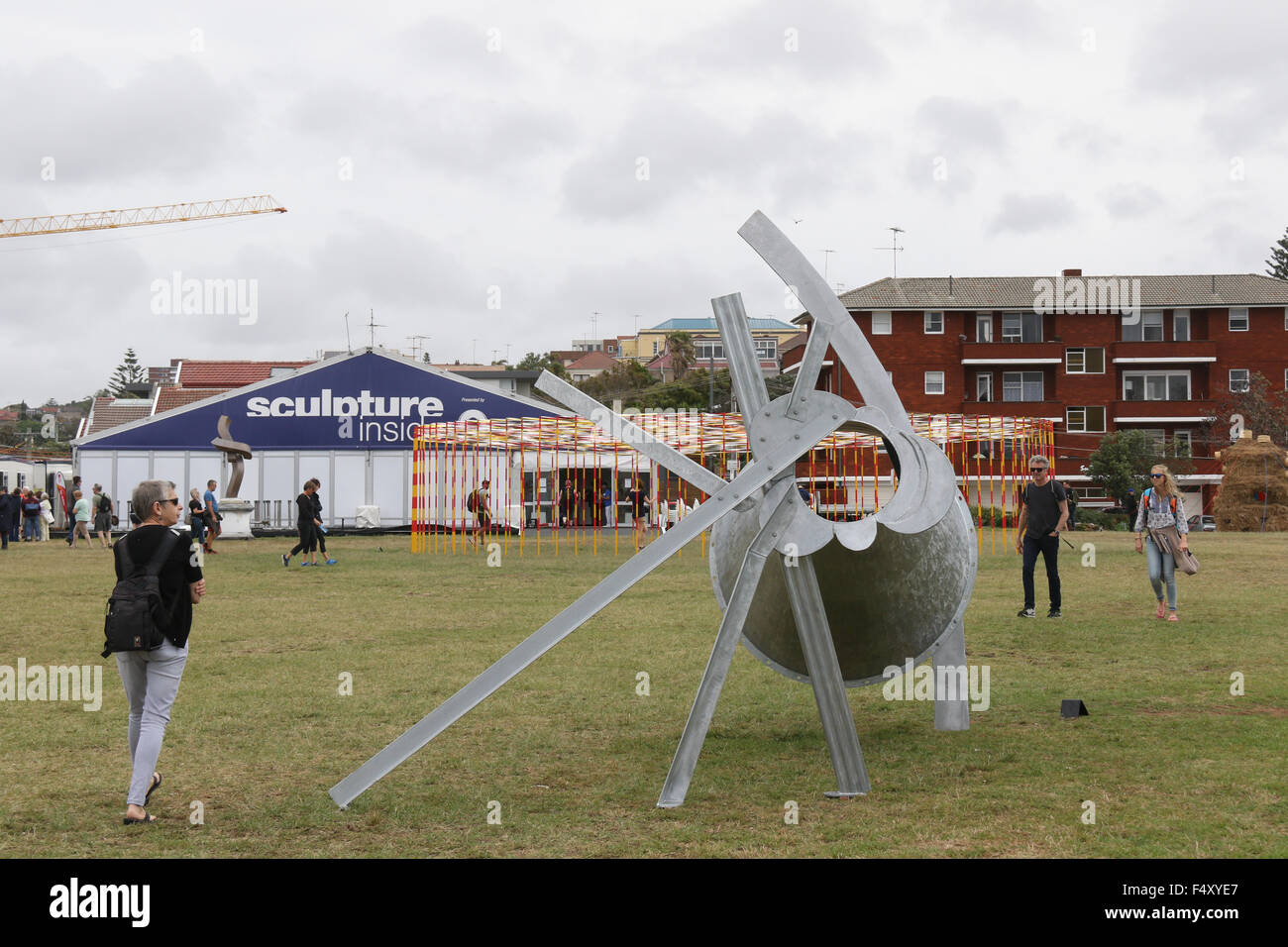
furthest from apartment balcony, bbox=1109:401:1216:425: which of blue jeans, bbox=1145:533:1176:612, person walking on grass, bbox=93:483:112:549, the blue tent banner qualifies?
blue jeans, bbox=1145:533:1176:612

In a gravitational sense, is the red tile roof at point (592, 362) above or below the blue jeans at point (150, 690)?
above

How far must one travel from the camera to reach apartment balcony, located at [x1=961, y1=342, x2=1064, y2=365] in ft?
208

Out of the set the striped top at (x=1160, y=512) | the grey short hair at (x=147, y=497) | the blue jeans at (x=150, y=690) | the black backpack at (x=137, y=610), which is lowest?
the blue jeans at (x=150, y=690)

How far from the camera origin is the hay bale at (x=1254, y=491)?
43.2 metres

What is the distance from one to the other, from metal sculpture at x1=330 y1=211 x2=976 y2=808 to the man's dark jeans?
6.96 m

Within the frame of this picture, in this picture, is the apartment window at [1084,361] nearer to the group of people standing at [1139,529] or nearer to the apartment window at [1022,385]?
the apartment window at [1022,385]

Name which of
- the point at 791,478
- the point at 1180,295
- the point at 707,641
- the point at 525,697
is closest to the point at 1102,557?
the point at 707,641

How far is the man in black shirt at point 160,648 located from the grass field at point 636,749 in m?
0.41

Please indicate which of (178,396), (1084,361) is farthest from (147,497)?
(178,396)

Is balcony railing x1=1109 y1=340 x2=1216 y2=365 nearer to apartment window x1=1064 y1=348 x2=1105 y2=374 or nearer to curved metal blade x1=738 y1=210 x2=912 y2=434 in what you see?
apartment window x1=1064 y1=348 x2=1105 y2=374

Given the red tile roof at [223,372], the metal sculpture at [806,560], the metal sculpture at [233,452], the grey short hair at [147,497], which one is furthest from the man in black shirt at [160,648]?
the red tile roof at [223,372]

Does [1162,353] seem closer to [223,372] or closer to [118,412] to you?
[223,372]

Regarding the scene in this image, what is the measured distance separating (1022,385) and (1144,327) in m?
Result: 7.07

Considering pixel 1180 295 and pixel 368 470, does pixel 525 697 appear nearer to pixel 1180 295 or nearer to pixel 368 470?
pixel 368 470
